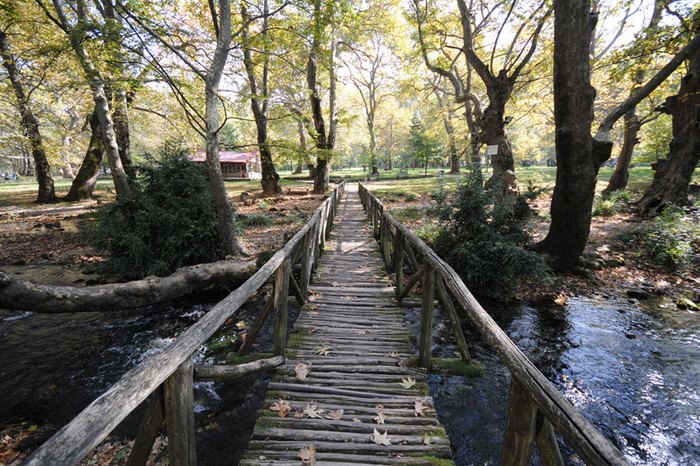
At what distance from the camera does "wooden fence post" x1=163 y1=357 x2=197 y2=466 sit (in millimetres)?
1951

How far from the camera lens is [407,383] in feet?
11.8

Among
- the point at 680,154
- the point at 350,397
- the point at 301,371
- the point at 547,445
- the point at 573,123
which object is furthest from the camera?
the point at 680,154

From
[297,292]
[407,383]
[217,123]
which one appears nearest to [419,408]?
[407,383]

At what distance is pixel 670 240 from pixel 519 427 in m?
10.2

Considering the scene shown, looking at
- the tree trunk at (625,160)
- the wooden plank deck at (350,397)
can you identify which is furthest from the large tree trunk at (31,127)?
the tree trunk at (625,160)

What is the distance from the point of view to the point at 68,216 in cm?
1464

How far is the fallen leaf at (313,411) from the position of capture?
10.1 feet

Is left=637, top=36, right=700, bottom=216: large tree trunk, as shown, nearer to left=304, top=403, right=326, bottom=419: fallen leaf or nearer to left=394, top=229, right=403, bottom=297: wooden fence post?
left=394, top=229, right=403, bottom=297: wooden fence post

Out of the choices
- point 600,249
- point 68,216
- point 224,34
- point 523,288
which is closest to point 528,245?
point 523,288

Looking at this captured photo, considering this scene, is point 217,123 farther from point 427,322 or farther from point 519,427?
point 519,427

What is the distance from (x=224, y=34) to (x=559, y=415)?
839 centimetres

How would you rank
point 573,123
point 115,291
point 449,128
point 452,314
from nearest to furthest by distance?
1. point 452,314
2. point 115,291
3. point 573,123
4. point 449,128

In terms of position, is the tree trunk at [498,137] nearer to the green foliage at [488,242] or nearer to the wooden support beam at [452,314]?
the green foliage at [488,242]

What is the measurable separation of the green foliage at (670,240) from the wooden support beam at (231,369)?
10.4 metres
